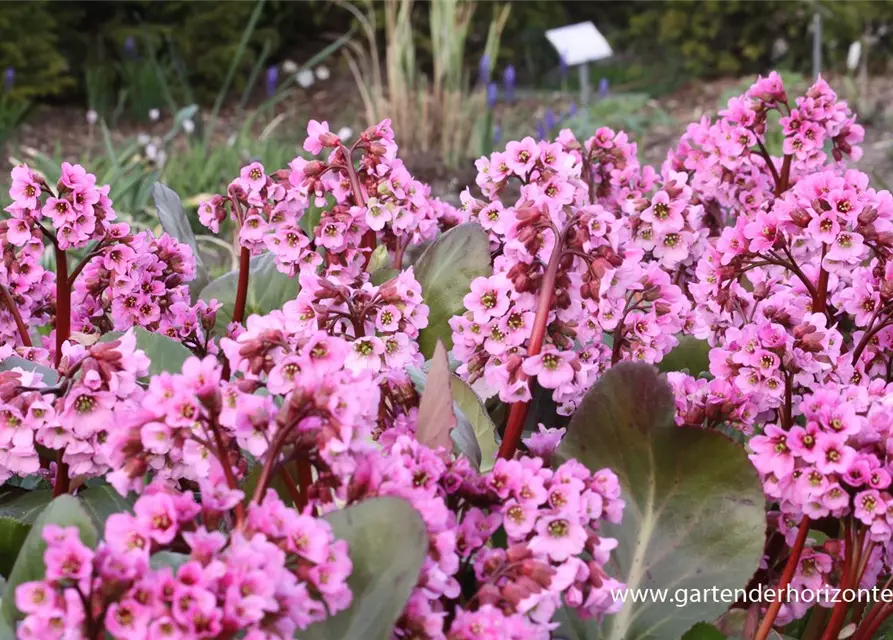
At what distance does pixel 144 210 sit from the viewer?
158 inches

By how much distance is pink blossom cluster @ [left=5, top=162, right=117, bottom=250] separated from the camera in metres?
1.32

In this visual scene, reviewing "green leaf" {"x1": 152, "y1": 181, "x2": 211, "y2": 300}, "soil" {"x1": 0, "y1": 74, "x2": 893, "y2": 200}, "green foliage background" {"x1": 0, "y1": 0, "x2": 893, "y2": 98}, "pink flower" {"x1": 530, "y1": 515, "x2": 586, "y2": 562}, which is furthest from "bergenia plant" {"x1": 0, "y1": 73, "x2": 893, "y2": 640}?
"green foliage background" {"x1": 0, "y1": 0, "x2": 893, "y2": 98}

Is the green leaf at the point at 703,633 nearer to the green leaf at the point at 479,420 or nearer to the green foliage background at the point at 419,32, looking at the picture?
the green leaf at the point at 479,420

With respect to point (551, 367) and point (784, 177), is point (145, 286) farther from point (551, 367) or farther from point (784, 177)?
point (784, 177)

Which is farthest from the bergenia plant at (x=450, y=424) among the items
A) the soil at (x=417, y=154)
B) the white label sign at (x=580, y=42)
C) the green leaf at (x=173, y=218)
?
the soil at (x=417, y=154)

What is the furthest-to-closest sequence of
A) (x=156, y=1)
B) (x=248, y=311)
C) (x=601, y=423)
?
1. (x=156, y=1)
2. (x=248, y=311)
3. (x=601, y=423)

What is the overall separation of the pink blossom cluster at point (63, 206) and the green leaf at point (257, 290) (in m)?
0.36

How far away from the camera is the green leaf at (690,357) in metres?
1.55

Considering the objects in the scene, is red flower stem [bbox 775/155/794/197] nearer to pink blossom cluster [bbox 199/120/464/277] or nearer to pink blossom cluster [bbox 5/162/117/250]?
pink blossom cluster [bbox 199/120/464/277]

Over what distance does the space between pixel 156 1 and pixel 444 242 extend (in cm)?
750

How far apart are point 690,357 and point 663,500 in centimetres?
52

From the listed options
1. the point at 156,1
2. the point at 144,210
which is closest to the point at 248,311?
the point at 144,210

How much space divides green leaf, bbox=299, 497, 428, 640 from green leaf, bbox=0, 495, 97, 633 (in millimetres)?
183

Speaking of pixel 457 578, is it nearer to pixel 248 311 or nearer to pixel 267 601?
pixel 267 601
